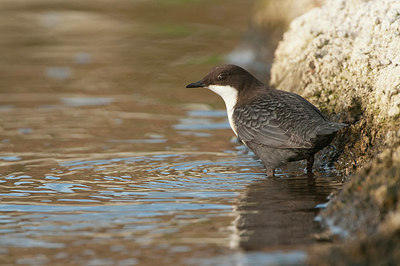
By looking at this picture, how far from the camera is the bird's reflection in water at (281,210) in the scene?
4324 millimetres

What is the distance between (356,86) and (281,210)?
1.94 metres

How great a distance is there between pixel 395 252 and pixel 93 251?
1.83 metres

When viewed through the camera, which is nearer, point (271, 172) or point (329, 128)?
point (329, 128)

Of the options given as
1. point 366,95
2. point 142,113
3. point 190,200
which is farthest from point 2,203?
point 142,113

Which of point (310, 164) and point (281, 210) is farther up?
point (310, 164)

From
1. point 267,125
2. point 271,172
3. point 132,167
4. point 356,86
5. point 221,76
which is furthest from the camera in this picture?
point 221,76

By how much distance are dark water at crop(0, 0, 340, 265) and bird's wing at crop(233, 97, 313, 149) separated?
375 millimetres

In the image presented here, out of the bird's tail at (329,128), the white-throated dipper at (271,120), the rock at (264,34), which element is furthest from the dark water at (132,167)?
the rock at (264,34)

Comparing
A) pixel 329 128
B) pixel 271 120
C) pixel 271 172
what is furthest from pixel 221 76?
pixel 329 128

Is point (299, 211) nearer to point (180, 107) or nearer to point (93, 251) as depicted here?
point (93, 251)

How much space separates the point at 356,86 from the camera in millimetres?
6527

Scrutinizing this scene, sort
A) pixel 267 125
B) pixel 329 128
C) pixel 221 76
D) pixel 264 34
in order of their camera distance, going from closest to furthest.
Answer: pixel 329 128 → pixel 267 125 → pixel 221 76 → pixel 264 34

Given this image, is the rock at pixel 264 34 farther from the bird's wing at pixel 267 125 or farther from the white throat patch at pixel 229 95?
the bird's wing at pixel 267 125

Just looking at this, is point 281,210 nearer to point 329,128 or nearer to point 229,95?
point 329,128
